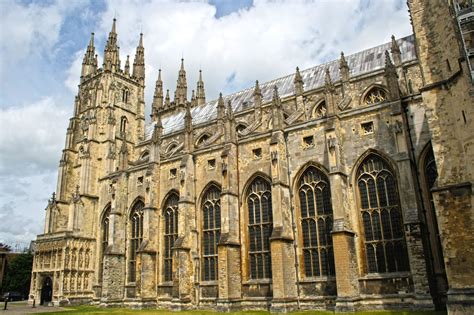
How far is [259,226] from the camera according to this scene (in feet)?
83.4

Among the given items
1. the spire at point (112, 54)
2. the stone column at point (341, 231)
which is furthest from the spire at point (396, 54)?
the spire at point (112, 54)

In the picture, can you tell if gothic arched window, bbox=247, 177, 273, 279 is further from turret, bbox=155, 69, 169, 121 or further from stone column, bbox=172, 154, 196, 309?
turret, bbox=155, 69, 169, 121

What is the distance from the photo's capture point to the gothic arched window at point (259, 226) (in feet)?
80.9

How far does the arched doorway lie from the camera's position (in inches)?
1523

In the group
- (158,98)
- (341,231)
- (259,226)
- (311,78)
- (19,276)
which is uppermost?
(158,98)

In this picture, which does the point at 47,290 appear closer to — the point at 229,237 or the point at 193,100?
the point at 229,237

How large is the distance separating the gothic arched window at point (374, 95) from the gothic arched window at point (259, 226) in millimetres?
11729

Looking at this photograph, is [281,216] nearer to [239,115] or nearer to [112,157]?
[239,115]

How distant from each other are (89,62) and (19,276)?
31004 mm

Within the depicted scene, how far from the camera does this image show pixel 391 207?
21.1 m

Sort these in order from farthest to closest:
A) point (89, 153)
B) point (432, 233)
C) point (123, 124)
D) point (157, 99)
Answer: point (157, 99)
point (123, 124)
point (89, 153)
point (432, 233)

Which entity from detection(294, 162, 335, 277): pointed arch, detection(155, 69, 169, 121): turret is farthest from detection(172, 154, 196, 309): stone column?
detection(155, 69, 169, 121): turret

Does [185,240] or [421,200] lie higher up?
[421,200]

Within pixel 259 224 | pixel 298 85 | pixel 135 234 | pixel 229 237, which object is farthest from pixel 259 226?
pixel 298 85
